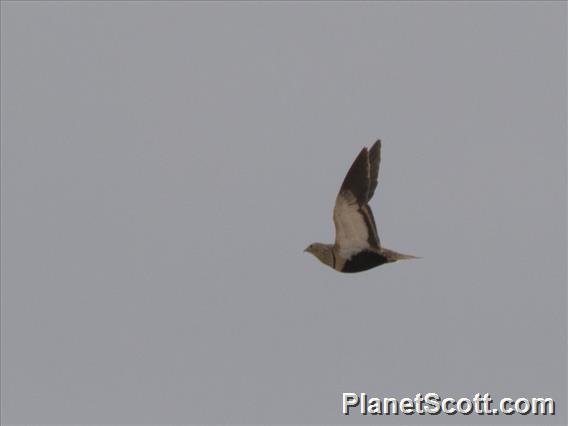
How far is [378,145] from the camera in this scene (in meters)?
35.3

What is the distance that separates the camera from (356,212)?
34531mm

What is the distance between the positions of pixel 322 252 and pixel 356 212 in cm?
157

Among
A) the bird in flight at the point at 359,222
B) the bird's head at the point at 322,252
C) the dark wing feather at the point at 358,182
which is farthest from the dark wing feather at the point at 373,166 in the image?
the bird's head at the point at 322,252

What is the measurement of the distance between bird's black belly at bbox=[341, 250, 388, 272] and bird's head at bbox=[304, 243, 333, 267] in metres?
0.51

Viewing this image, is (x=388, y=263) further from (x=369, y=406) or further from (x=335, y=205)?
(x=369, y=406)

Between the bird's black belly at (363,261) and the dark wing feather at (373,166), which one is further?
the dark wing feather at (373,166)

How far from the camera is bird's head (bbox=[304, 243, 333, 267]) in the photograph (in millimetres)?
35375

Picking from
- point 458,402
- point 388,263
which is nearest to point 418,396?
point 458,402

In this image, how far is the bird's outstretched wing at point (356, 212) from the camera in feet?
113

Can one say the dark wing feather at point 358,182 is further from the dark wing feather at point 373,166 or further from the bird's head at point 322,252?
the bird's head at point 322,252

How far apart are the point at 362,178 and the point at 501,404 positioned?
6.52 metres

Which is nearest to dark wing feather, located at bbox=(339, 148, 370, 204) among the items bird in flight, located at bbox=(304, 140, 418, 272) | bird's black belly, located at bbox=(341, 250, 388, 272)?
bird in flight, located at bbox=(304, 140, 418, 272)

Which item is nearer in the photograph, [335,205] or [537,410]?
[335,205]

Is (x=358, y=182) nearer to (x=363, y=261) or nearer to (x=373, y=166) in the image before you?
(x=373, y=166)
